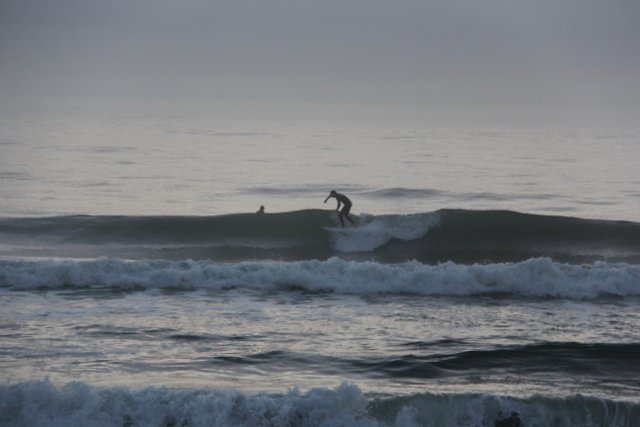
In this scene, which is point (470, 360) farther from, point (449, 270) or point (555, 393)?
point (449, 270)

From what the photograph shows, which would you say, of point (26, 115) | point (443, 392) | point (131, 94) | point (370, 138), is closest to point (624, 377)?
point (443, 392)

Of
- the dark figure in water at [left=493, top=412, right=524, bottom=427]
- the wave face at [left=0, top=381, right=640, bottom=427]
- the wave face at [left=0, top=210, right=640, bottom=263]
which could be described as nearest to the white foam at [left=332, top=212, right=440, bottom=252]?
the wave face at [left=0, top=210, right=640, bottom=263]

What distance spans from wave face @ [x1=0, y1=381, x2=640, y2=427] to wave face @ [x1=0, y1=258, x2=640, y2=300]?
7395 millimetres

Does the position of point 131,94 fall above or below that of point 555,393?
above

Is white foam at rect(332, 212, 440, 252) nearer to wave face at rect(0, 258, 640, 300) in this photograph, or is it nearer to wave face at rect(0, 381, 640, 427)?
wave face at rect(0, 258, 640, 300)

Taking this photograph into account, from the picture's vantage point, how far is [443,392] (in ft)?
41.0

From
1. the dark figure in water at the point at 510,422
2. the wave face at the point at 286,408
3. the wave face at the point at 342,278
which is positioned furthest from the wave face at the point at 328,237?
the dark figure in water at the point at 510,422

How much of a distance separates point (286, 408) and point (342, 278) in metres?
8.36

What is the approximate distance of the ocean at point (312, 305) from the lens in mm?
12008

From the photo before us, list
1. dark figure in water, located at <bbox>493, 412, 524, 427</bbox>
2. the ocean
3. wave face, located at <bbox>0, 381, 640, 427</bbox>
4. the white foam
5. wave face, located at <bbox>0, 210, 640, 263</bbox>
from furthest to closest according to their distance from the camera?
the white foam
wave face, located at <bbox>0, 210, 640, 263</bbox>
the ocean
dark figure in water, located at <bbox>493, 412, 524, 427</bbox>
wave face, located at <bbox>0, 381, 640, 427</bbox>

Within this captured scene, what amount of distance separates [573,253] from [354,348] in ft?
41.9

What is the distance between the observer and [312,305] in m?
18.2

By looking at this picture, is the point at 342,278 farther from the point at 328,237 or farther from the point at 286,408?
the point at 286,408

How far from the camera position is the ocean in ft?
39.4
